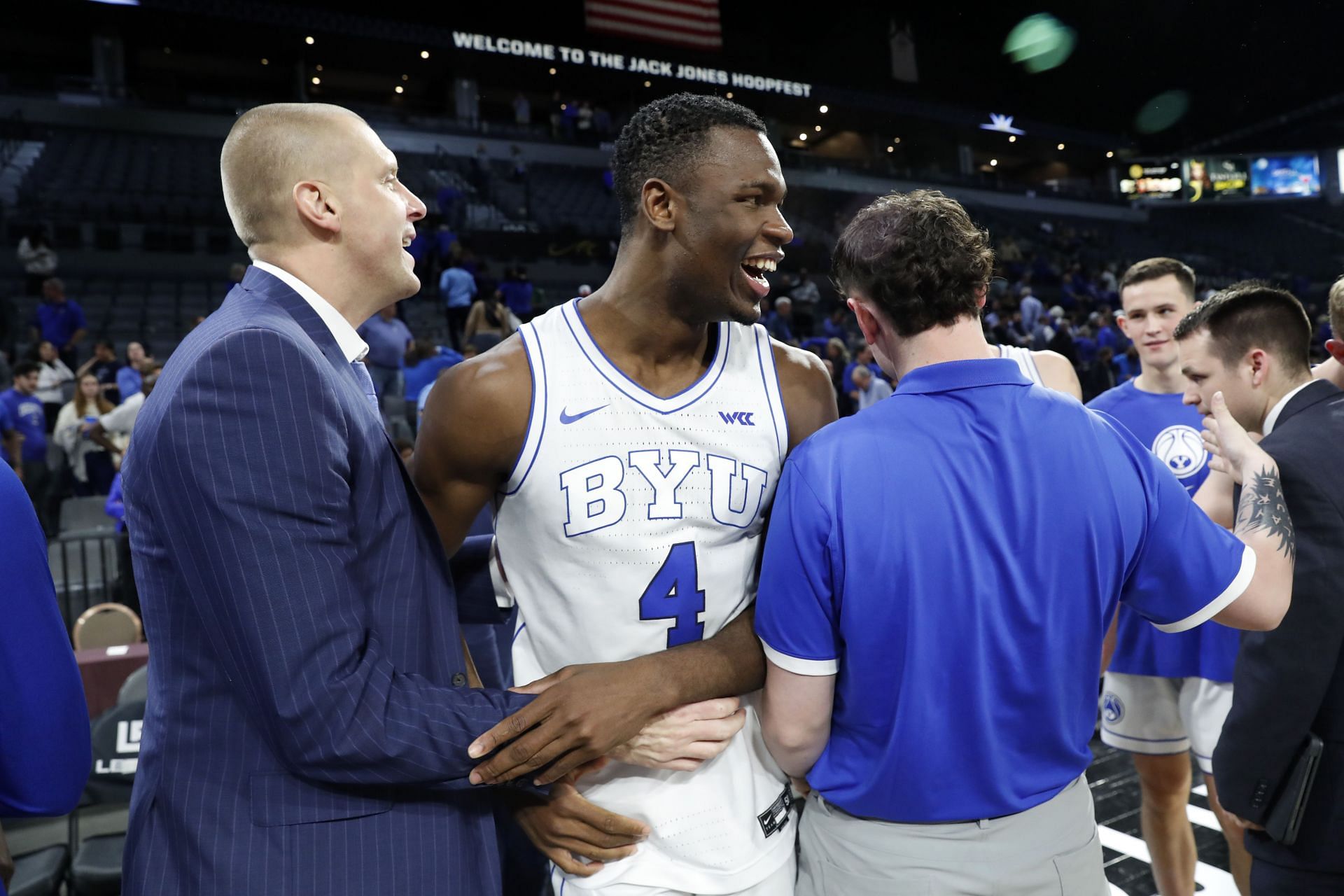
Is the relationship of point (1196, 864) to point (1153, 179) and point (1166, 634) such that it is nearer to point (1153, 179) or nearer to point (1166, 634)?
point (1166, 634)

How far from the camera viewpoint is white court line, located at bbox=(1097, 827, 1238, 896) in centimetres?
313

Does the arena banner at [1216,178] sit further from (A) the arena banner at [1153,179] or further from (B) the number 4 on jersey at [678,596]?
(B) the number 4 on jersey at [678,596]

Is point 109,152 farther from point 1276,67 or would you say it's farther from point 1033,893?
point 1276,67

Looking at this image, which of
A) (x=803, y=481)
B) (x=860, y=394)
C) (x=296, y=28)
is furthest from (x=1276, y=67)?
(x=803, y=481)

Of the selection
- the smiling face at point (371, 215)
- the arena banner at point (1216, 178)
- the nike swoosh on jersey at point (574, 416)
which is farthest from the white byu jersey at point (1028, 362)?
the arena banner at point (1216, 178)

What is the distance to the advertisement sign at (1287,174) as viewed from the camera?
28.0 metres

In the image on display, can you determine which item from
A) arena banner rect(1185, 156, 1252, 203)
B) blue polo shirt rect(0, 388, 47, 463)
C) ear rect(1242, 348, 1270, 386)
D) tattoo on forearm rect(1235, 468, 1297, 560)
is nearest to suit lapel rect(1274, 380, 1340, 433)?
ear rect(1242, 348, 1270, 386)

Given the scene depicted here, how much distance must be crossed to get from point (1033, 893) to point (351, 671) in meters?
1.10

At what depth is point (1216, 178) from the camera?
27984 mm

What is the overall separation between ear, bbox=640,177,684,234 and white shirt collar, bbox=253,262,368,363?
56 cm

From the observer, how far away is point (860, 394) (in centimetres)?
855

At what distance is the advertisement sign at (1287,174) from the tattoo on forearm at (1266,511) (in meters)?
31.9

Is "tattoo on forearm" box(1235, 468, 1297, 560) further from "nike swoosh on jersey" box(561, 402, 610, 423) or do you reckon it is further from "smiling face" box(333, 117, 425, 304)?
"smiling face" box(333, 117, 425, 304)

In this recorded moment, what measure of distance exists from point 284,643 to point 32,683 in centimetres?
40
